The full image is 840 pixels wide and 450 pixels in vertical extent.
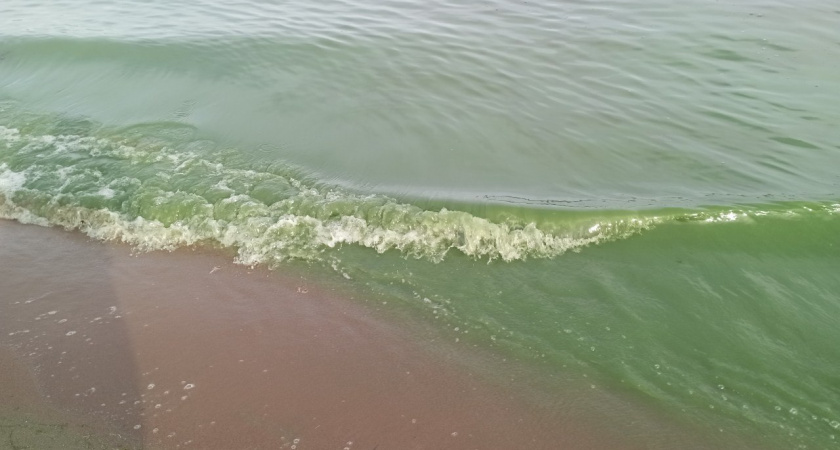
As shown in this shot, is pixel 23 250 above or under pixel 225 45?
under

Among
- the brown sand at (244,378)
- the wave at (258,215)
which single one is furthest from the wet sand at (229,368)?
the wave at (258,215)

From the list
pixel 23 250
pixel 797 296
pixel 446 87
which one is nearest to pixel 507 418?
pixel 797 296

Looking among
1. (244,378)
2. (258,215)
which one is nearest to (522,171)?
(258,215)

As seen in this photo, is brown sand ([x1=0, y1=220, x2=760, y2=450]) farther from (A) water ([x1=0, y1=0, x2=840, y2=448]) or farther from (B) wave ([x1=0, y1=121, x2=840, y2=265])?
(B) wave ([x1=0, y1=121, x2=840, y2=265])

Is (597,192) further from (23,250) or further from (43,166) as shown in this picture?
(43,166)

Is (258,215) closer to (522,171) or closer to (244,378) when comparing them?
(244,378)

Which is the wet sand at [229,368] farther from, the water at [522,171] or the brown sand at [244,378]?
the water at [522,171]
